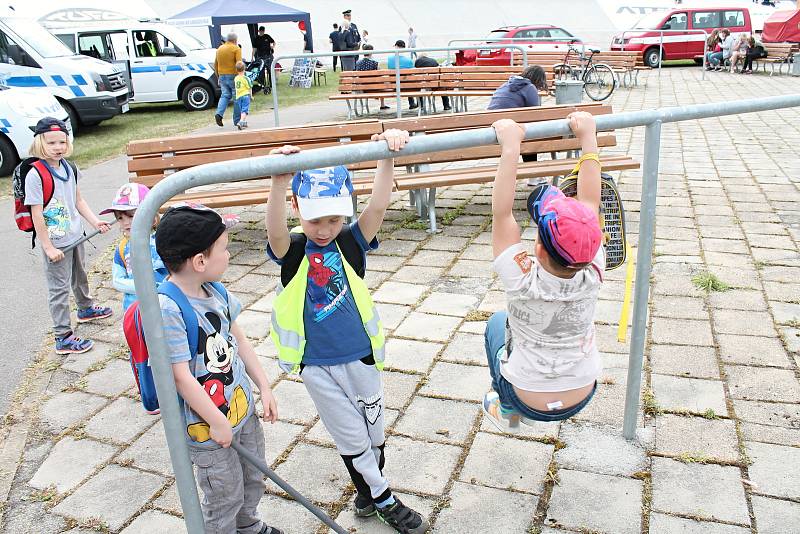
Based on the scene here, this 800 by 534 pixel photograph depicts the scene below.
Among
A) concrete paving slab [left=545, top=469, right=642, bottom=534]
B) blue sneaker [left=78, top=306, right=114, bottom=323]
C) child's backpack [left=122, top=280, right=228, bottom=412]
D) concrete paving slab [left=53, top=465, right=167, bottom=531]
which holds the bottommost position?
concrete paving slab [left=545, top=469, right=642, bottom=534]

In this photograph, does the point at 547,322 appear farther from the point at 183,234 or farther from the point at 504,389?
the point at 183,234

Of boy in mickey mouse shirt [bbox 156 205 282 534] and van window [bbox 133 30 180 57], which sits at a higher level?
van window [bbox 133 30 180 57]

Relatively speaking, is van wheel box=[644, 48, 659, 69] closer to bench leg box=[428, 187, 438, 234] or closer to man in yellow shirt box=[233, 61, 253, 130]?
man in yellow shirt box=[233, 61, 253, 130]

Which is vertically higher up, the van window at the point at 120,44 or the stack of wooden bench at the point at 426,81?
the van window at the point at 120,44

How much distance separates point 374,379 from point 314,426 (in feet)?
3.24

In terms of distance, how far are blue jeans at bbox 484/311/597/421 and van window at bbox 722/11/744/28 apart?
25.0 meters

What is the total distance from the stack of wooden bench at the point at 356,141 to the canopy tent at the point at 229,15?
540 inches

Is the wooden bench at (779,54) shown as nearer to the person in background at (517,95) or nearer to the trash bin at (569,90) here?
the trash bin at (569,90)

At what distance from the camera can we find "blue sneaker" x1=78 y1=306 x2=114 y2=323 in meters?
4.75

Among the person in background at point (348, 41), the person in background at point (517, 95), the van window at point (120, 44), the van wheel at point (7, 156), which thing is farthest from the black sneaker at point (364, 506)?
the person in background at point (348, 41)

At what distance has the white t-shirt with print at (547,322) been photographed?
6.93 feet

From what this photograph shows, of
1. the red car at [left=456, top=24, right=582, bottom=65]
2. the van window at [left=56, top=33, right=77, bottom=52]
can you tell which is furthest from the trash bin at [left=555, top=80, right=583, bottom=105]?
the van window at [left=56, top=33, right=77, bottom=52]

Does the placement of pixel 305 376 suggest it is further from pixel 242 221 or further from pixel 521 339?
pixel 242 221

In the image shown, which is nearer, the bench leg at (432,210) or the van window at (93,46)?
the bench leg at (432,210)
